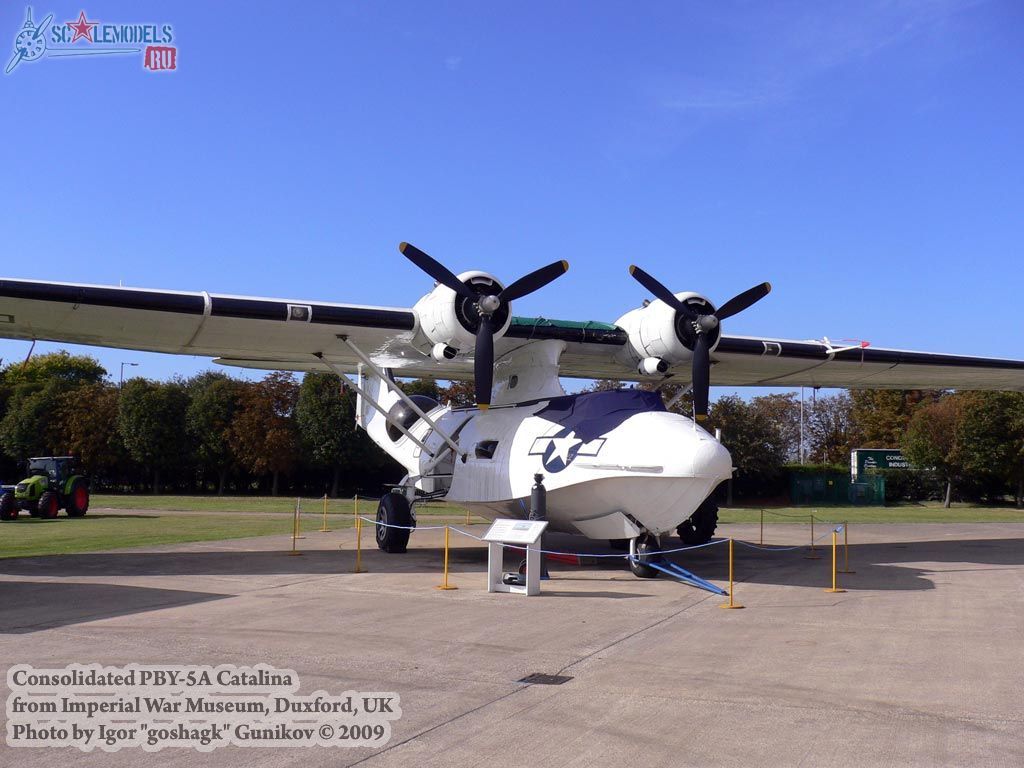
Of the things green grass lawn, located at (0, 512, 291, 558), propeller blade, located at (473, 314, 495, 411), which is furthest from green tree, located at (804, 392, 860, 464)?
propeller blade, located at (473, 314, 495, 411)

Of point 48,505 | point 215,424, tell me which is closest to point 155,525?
point 48,505

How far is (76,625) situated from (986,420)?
46.1m

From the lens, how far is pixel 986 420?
45.1 m

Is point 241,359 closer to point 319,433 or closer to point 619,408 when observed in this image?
point 619,408

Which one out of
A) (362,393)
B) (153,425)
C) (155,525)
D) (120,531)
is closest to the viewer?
(362,393)

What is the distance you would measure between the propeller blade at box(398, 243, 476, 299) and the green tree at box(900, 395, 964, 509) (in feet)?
129

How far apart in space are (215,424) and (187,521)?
25784 millimetres

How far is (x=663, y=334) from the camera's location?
16.3m

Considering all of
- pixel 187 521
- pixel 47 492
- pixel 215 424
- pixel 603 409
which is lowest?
pixel 187 521

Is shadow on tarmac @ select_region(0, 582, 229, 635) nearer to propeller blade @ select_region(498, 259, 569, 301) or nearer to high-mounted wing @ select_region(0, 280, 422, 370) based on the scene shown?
high-mounted wing @ select_region(0, 280, 422, 370)

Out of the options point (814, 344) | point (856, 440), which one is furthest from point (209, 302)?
point (856, 440)

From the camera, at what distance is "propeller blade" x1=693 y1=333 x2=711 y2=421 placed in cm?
1579

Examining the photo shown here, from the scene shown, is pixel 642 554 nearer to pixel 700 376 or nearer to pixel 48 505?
pixel 700 376

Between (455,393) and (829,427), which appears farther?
(829,427)
